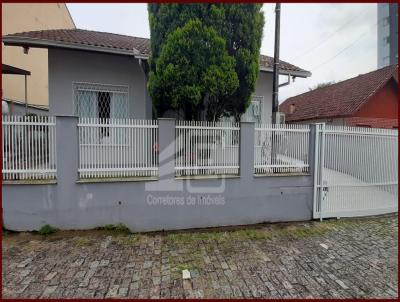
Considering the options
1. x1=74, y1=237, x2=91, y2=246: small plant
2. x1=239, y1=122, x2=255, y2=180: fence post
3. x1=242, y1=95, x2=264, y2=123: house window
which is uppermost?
x1=242, y1=95, x2=264, y2=123: house window

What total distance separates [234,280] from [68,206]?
309cm

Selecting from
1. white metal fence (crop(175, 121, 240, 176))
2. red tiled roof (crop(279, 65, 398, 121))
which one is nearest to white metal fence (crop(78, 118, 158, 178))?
white metal fence (crop(175, 121, 240, 176))

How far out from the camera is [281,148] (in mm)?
4836

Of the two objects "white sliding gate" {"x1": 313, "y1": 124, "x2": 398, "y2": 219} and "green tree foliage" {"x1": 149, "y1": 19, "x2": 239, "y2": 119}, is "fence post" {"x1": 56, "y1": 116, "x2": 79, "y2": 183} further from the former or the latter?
"white sliding gate" {"x1": 313, "y1": 124, "x2": 398, "y2": 219}

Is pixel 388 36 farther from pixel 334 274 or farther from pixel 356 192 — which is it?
pixel 334 274

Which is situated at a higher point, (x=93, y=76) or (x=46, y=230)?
(x=93, y=76)

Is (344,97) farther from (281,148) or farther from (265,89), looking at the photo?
(281,148)

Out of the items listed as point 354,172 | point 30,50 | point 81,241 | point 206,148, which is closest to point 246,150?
point 206,148

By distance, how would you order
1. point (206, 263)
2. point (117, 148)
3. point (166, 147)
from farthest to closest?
point (166, 147) < point (117, 148) < point (206, 263)

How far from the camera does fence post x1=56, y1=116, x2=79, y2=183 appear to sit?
3.92 metres

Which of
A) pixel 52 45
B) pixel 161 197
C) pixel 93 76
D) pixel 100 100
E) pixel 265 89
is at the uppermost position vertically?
pixel 52 45

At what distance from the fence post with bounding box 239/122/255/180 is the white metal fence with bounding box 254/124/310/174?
118mm

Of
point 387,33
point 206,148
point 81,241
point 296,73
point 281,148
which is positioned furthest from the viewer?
point 387,33

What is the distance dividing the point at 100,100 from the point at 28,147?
2.62 m
